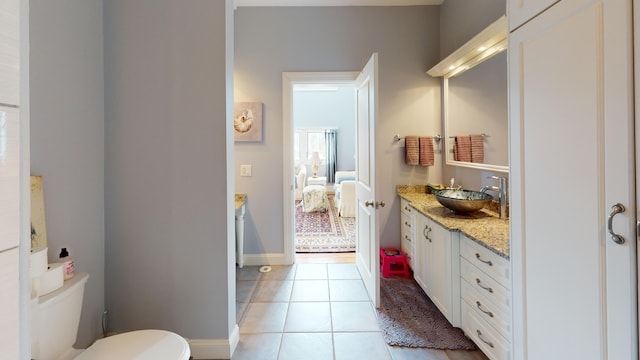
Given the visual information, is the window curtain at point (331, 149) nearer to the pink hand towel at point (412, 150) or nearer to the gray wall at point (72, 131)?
the pink hand towel at point (412, 150)

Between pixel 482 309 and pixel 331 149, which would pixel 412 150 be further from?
pixel 331 149

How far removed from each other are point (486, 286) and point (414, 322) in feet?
2.37

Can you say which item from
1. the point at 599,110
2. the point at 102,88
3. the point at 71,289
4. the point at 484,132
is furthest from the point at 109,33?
the point at 484,132

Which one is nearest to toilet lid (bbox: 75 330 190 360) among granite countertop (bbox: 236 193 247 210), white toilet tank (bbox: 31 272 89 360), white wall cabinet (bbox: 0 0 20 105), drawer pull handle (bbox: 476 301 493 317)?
white toilet tank (bbox: 31 272 89 360)

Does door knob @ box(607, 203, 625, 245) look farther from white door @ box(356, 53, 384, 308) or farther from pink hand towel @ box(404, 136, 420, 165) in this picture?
pink hand towel @ box(404, 136, 420, 165)

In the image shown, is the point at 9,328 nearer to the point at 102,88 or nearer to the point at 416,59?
the point at 102,88

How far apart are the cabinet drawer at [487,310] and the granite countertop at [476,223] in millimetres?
332

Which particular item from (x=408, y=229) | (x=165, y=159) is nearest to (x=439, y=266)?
(x=408, y=229)

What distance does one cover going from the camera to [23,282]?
536 millimetres

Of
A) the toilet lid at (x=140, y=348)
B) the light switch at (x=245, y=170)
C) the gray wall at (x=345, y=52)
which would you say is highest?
the gray wall at (x=345, y=52)

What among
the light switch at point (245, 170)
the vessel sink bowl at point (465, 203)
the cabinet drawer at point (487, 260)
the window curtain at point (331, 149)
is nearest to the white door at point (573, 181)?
the cabinet drawer at point (487, 260)

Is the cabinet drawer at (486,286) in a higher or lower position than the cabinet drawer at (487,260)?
lower

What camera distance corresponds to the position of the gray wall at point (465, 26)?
2280 millimetres

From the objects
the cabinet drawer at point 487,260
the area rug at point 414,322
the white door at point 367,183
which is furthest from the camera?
the white door at point 367,183
